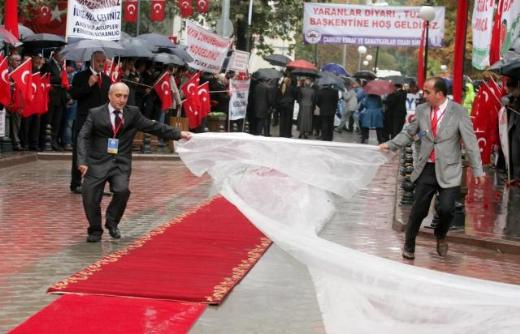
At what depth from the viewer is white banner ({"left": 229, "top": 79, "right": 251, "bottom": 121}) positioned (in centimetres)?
2691

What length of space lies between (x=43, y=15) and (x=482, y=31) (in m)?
15.8

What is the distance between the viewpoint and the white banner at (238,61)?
2697 cm

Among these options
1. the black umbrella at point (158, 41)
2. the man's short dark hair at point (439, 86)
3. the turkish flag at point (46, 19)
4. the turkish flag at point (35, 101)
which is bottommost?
the turkish flag at point (35, 101)

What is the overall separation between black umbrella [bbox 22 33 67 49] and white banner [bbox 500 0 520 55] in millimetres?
9970

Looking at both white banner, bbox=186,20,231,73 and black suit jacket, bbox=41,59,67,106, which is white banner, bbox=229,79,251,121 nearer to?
white banner, bbox=186,20,231,73

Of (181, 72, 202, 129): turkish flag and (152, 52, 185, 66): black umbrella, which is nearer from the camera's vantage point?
(152, 52, 185, 66): black umbrella

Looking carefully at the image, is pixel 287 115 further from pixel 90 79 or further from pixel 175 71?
pixel 90 79

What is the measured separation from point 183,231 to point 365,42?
2224cm

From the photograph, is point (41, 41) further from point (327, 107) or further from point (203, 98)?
point (327, 107)

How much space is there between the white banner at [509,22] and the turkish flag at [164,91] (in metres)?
10.3

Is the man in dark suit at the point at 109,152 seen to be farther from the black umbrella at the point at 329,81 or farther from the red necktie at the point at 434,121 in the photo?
the black umbrella at the point at 329,81

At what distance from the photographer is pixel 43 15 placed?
92.0 feet

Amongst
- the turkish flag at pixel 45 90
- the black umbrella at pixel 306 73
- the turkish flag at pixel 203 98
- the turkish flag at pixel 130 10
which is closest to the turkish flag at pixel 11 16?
the turkish flag at pixel 45 90

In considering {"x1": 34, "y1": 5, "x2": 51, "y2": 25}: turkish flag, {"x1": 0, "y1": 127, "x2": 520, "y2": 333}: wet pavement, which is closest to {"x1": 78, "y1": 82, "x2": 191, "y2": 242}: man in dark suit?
{"x1": 0, "y1": 127, "x2": 520, "y2": 333}: wet pavement
